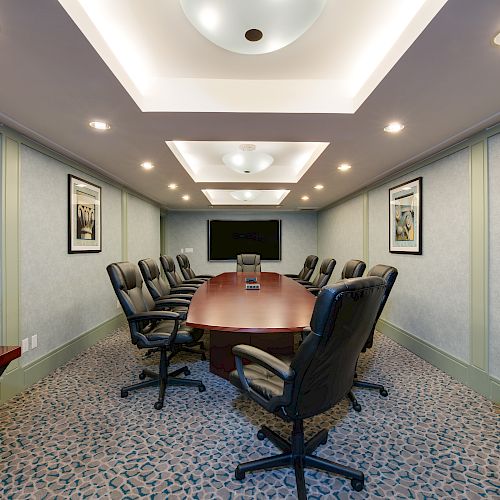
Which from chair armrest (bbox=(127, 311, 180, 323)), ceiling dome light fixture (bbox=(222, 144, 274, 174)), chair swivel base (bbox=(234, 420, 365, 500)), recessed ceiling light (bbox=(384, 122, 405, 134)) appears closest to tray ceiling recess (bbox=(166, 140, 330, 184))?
ceiling dome light fixture (bbox=(222, 144, 274, 174))

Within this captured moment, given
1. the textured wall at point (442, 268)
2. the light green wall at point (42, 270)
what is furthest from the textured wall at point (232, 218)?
the textured wall at point (442, 268)

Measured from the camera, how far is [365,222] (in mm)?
5289

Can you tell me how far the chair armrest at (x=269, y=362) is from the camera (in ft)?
4.47

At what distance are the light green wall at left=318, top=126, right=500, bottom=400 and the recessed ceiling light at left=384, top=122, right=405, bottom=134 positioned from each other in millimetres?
740

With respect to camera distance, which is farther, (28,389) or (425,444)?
(28,389)

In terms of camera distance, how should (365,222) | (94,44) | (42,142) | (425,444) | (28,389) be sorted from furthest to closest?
(365,222) → (42,142) → (28,389) → (425,444) → (94,44)

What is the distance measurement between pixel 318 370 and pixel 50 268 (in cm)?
301

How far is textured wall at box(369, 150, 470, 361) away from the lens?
2.97 metres

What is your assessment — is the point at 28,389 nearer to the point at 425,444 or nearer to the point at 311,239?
the point at 425,444

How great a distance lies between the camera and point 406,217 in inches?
154

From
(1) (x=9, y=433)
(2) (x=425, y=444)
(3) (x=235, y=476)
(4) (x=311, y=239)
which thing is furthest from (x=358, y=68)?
(4) (x=311, y=239)

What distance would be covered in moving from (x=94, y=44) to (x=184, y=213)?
6893mm

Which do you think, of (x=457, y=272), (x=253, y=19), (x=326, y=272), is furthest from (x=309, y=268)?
(x=253, y=19)

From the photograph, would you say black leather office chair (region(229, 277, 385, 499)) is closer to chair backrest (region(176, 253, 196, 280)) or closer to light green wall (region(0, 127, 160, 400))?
light green wall (region(0, 127, 160, 400))
